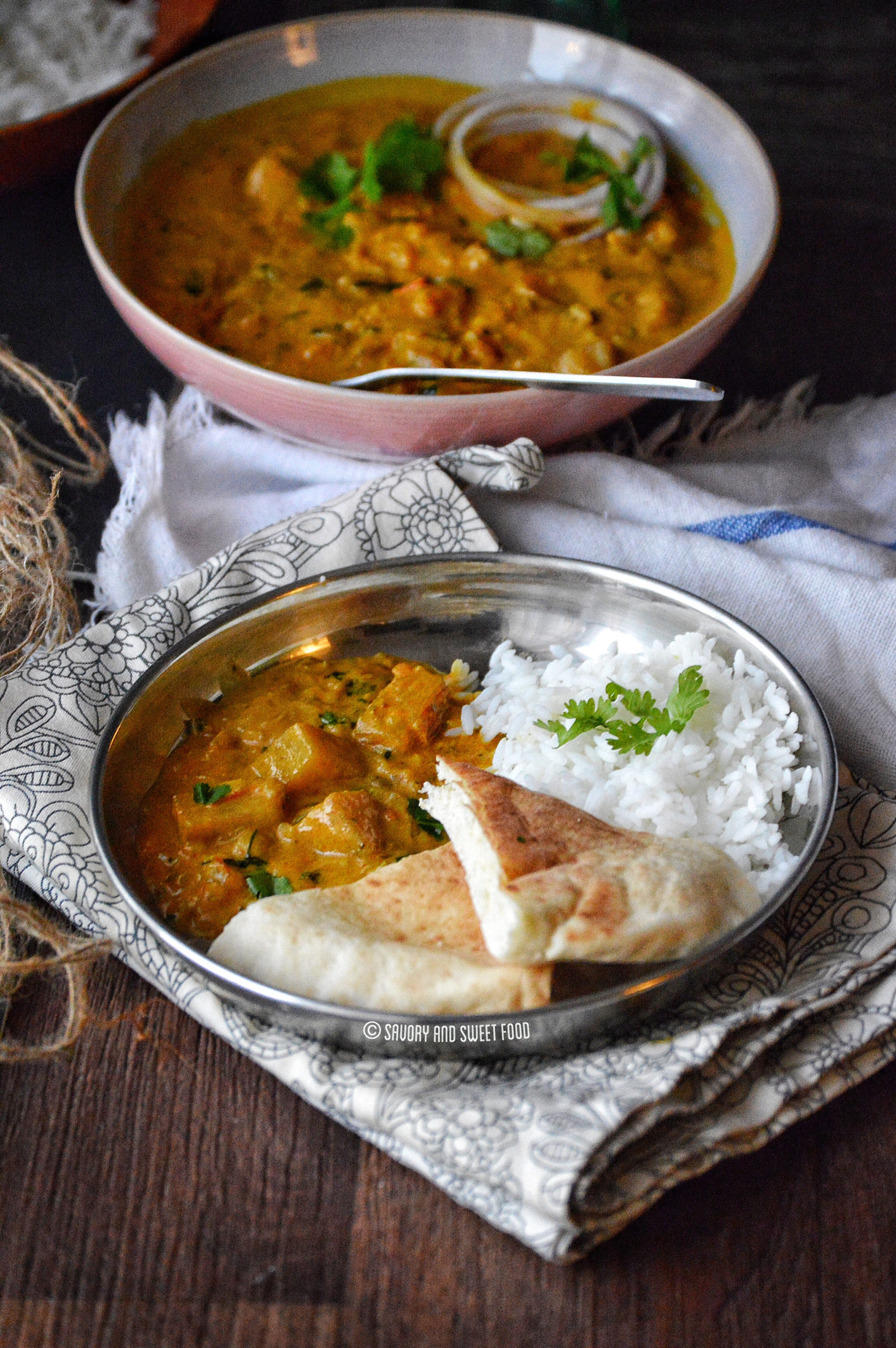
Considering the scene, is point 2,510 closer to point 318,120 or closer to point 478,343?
point 478,343

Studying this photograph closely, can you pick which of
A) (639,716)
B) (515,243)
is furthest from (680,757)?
(515,243)

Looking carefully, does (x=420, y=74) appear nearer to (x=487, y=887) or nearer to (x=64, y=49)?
(x=64, y=49)

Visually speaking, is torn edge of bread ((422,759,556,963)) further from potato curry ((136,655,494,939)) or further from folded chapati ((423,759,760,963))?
potato curry ((136,655,494,939))

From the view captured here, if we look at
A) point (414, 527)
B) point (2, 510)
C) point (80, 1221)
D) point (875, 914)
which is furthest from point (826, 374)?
point (80, 1221)

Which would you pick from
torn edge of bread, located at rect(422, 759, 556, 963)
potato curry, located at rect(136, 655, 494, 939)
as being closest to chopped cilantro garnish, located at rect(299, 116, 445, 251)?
potato curry, located at rect(136, 655, 494, 939)

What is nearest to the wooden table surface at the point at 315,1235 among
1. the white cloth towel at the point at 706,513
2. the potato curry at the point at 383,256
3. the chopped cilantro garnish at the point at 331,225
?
the white cloth towel at the point at 706,513
